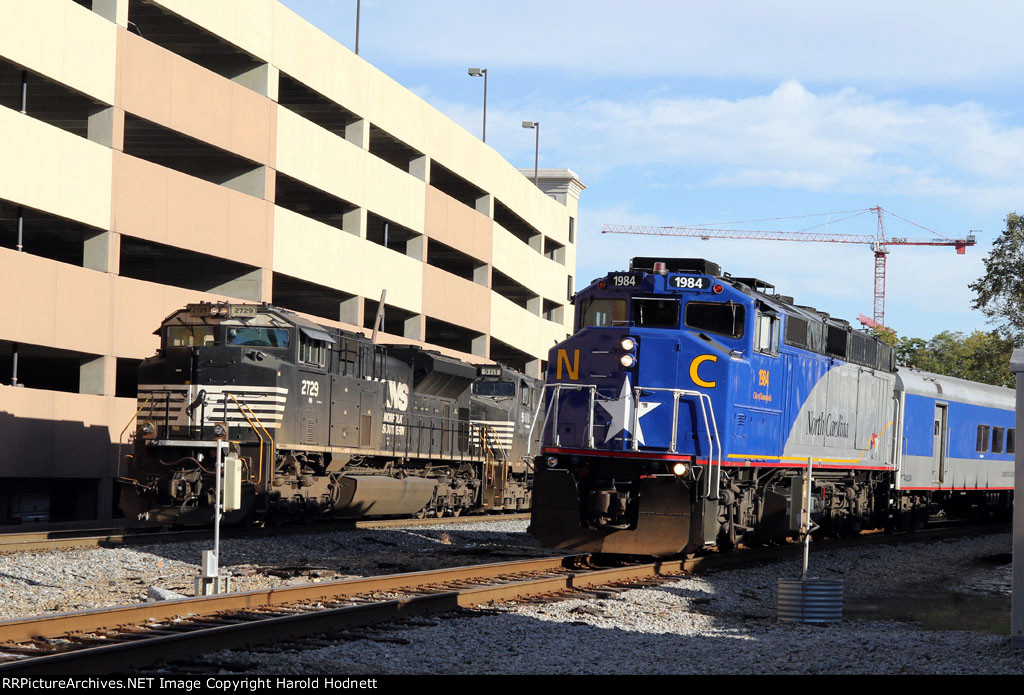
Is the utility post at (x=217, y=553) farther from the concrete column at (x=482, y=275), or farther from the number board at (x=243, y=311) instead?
the concrete column at (x=482, y=275)

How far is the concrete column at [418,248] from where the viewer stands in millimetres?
44062

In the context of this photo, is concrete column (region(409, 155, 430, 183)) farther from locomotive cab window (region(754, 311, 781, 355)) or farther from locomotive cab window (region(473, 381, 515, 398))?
locomotive cab window (region(754, 311, 781, 355))

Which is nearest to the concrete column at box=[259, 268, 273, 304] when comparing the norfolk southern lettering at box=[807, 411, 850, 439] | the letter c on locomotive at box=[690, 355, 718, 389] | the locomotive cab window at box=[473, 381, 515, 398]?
the locomotive cab window at box=[473, 381, 515, 398]

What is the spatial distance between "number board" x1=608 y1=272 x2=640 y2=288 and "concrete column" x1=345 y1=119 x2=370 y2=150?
2411cm

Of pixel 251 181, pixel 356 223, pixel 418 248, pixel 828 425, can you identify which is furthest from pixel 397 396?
pixel 418 248

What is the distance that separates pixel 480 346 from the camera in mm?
49750

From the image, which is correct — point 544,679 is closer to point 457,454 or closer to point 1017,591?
point 1017,591

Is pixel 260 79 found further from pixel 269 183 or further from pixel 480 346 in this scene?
pixel 480 346

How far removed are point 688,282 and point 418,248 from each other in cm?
2788

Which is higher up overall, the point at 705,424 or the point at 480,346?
the point at 480,346

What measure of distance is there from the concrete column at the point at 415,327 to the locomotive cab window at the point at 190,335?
21.7 metres

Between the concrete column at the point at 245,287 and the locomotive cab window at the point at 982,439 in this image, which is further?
the concrete column at the point at 245,287

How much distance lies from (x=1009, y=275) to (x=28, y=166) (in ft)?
134

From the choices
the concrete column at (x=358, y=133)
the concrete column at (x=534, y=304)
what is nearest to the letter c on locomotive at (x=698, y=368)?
the concrete column at (x=358, y=133)
